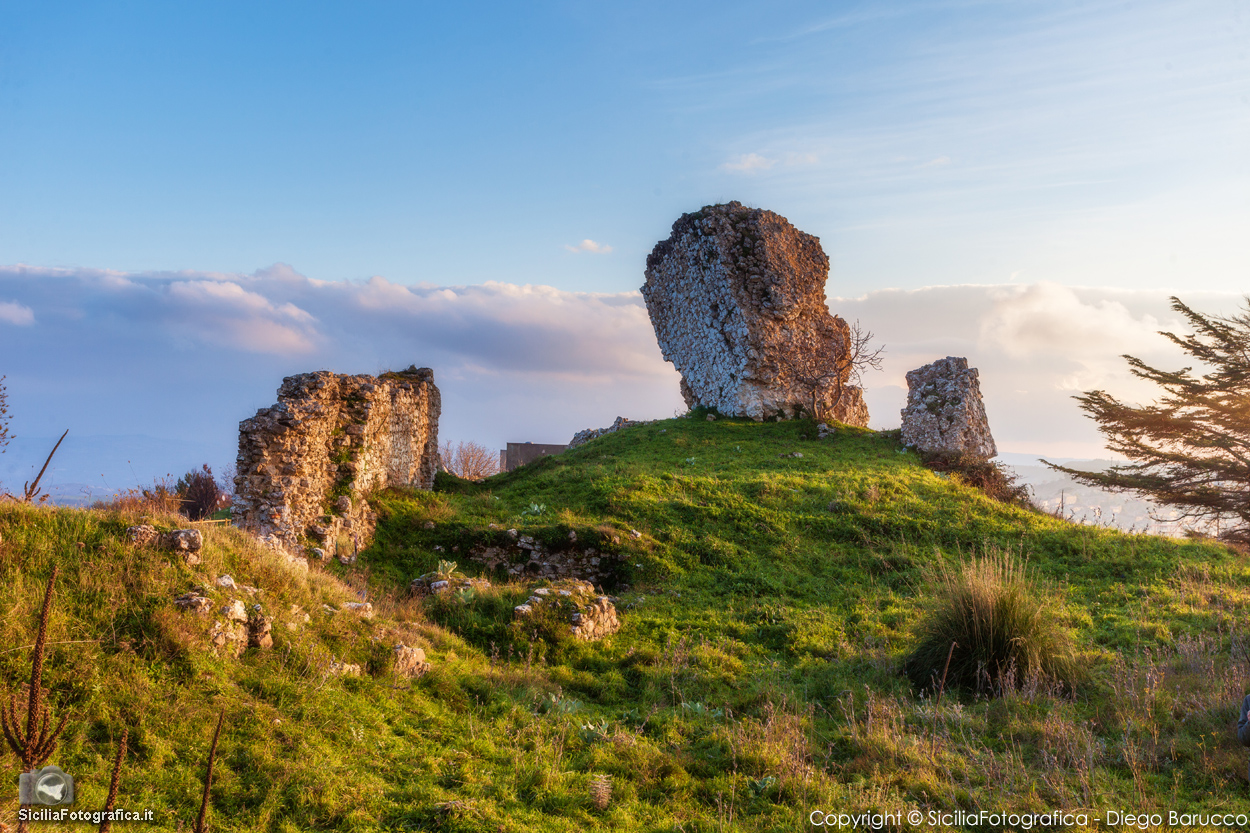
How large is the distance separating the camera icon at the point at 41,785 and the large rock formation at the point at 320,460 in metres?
8.87

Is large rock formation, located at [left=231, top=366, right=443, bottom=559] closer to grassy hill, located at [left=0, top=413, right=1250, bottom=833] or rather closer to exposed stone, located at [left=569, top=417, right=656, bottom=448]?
grassy hill, located at [left=0, top=413, right=1250, bottom=833]

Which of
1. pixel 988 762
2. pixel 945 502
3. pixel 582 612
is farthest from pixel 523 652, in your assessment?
pixel 945 502

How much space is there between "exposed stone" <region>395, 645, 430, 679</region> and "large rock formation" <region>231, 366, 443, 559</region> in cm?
498

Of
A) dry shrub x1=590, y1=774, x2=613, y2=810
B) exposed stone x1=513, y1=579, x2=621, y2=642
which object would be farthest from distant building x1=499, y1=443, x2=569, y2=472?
dry shrub x1=590, y1=774, x2=613, y2=810

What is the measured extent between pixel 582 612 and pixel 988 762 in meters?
5.35

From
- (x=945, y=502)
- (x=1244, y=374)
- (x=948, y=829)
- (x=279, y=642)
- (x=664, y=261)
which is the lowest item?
(x=948, y=829)

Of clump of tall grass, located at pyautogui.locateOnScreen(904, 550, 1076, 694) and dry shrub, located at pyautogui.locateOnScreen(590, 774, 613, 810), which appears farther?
clump of tall grass, located at pyautogui.locateOnScreen(904, 550, 1076, 694)

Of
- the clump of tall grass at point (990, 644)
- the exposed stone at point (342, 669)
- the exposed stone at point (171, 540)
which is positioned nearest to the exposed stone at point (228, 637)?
the exposed stone at point (342, 669)

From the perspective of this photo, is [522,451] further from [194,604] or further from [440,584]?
[194,604]

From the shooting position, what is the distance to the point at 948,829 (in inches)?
196

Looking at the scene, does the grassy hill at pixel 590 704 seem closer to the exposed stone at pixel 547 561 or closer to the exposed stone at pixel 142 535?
the exposed stone at pixel 142 535

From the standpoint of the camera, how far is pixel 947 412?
2234cm

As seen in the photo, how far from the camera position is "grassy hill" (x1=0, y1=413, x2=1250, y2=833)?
506 cm

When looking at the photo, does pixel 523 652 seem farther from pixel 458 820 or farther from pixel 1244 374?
pixel 1244 374
